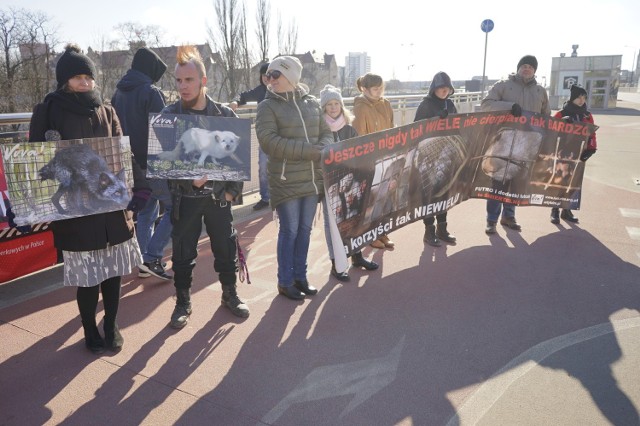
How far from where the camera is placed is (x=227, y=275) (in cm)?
387

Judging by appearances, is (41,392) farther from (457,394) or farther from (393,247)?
(393,247)

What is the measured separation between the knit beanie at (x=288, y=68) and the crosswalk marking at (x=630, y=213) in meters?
5.40

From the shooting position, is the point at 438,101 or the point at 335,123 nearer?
the point at 335,123

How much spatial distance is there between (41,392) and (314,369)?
5.31ft

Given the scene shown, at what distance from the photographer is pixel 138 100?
4.11 m

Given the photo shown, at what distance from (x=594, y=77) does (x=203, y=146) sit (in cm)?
3716

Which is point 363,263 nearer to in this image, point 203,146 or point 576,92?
point 203,146

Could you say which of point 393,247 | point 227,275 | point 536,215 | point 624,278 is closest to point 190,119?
point 227,275

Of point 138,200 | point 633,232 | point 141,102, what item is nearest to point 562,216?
point 633,232

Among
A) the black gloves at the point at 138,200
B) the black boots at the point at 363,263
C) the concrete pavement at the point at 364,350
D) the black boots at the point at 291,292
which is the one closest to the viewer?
the concrete pavement at the point at 364,350

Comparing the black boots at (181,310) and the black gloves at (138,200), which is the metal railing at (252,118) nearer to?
the black gloves at (138,200)

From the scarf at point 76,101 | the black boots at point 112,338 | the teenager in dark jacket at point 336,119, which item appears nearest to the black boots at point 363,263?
the teenager in dark jacket at point 336,119

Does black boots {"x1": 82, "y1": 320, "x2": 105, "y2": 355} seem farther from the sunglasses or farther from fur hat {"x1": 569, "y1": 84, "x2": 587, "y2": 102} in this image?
fur hat {"x1": 569, "y1": 84, "x2": 587, "y2": 102}

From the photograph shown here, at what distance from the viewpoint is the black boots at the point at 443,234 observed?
18.7 feet
